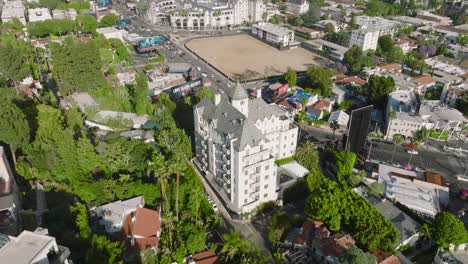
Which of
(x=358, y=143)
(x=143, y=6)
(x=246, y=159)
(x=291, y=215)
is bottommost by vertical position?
(x=291, y=215)

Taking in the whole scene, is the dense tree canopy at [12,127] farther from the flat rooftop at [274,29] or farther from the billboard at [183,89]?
the flat rooftop at [274,29]

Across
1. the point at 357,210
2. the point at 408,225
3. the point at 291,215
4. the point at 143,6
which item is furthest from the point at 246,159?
the point at 143,6

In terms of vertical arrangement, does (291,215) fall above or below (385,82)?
below

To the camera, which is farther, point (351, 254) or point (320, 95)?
point (320, 95)

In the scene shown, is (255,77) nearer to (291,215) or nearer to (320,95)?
(320,95)

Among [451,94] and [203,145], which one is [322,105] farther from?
[203,145]

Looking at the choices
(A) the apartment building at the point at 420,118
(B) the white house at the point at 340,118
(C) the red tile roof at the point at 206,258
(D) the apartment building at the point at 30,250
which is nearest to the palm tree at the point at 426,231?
(C) the red tile roof at the point at 206,258
